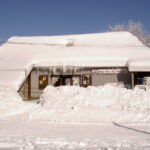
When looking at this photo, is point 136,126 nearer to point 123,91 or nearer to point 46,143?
point 123,91

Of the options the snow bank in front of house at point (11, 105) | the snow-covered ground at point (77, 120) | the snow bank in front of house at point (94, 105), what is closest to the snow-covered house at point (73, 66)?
the snow bank in front of house at point (11, 105)

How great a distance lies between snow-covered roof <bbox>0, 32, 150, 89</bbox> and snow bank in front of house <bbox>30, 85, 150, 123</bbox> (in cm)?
573

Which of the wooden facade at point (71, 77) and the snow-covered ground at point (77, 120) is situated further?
the wooden facade at point (71, 77)

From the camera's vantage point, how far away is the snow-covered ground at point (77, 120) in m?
11.0

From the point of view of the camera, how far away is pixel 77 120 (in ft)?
58.7

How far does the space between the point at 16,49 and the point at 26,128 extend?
18533 mm

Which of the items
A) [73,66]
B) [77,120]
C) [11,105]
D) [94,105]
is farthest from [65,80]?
[77,120]

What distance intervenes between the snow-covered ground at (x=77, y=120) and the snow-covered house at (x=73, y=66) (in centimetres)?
420

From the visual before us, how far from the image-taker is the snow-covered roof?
27.3 metres

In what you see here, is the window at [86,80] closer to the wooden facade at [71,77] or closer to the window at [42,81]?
the wooden facade at [71,77]

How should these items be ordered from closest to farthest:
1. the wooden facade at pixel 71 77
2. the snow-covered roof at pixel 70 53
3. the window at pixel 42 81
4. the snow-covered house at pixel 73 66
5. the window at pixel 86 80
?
→ the snow-covered house at pixel 73 66
the snow-covered roof at pixel 70 53
the wooden facade at pixel 71 77
the window at pixel 86 80
the window at pixel 42 81

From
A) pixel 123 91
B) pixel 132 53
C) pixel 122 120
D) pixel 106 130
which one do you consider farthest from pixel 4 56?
pixel 106 130

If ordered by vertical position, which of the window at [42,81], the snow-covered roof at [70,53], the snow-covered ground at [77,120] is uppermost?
the snow-covered roof at [70,53]

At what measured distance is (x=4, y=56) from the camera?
3159cm
